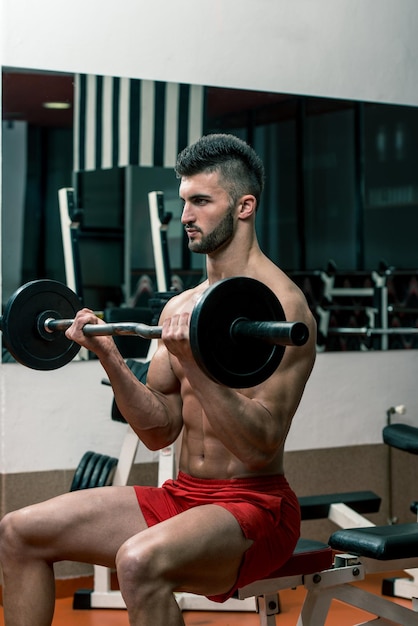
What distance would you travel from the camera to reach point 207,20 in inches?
175

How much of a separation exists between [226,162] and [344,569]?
126cm

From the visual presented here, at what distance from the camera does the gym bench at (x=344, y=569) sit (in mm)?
2824

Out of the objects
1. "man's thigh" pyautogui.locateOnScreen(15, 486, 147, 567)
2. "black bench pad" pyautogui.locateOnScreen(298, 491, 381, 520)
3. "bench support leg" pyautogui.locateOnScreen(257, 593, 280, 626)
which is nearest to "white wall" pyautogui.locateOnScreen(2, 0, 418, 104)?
"black bench pad" pyautogui.locateOnScreen(298, 491, 381, 520)

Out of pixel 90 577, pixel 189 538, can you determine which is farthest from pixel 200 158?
pixel 90 577

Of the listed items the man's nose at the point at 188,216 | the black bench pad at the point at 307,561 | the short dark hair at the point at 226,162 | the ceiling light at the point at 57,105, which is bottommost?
the black bench pad at the point at 307,561

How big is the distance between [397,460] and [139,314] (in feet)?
5.18

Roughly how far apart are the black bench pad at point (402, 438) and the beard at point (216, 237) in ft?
4.17

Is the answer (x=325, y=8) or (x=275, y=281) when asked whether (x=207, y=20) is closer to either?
(x=325, y=8)

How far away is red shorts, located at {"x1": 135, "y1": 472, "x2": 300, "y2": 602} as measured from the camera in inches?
101

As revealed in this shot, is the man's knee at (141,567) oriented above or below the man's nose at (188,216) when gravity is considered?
below

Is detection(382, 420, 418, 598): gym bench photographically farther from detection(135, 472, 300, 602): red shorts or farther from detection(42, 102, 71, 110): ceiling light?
detection(42, 102, 71, 110): ceiling light

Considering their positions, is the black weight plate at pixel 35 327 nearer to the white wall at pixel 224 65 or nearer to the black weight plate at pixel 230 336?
the black weight plate at pixel 230 336

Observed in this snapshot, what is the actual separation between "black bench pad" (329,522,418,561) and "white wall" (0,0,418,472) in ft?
5.17

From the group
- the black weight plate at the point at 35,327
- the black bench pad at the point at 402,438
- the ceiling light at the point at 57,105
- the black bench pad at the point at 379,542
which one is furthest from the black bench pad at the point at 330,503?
the ceiling light at the point at 57,105
